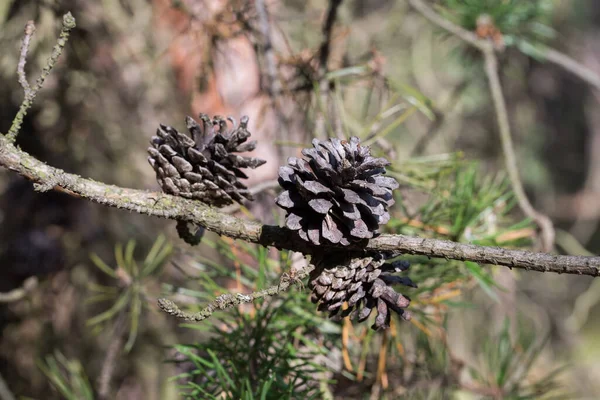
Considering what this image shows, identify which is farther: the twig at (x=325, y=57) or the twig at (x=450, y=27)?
the twig at (x=450, y=27)

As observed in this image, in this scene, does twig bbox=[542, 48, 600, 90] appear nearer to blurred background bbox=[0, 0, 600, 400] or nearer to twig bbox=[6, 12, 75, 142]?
blurred background bbox=[0, 0, 600, 400]

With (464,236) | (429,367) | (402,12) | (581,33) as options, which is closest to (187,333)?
(429,367)

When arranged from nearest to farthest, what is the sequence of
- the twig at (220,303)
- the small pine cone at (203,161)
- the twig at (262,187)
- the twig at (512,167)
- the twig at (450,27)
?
the twig at (220,303), the small pine cone at (203,161), the twig at (262,187), the twig at (512,167), the twig at (450,27)

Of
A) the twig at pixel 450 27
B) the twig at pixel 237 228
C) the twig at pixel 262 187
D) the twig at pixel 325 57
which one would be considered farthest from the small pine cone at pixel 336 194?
the twig at pixel 450 27

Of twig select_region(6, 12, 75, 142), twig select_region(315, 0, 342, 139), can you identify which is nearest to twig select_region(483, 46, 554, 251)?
twig select_region(315, 0, 342, 139)

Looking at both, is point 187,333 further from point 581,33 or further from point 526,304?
point 581,33

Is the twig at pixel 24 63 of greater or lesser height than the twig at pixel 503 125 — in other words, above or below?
below

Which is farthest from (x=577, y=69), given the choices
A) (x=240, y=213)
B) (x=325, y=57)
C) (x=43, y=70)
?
(x=43, y=70)

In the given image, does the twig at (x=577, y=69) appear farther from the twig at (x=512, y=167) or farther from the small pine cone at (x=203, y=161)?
the small pine cone at (x=203, y=161)
